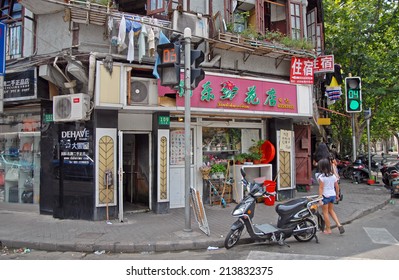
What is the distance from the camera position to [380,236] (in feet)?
21.5

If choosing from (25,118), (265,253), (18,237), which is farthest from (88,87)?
(265,253)

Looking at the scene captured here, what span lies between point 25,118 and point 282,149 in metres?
8.20

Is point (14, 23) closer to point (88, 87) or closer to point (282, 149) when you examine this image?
point (88, 87)

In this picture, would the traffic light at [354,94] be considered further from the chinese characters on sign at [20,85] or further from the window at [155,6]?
the chinese characters on sign at [20,85]

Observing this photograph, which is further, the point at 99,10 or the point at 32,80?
the point at 32,80

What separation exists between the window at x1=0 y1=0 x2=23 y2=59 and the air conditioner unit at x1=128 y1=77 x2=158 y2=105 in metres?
3.73

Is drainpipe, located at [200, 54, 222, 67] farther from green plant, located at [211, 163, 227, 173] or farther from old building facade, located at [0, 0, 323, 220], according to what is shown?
green plant, located at [211, 163, 227, 173]

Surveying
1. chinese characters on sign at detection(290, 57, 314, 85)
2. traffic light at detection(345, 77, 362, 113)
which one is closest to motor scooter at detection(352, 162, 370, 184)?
traffic light at detection(345, 77, 362, 113)

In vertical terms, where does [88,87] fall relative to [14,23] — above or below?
below

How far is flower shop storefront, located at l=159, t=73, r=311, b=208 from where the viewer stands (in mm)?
8812

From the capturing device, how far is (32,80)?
26.5 feet

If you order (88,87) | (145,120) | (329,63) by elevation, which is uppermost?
(329,63)

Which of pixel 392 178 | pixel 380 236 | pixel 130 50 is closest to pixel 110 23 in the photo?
pixel 130 50

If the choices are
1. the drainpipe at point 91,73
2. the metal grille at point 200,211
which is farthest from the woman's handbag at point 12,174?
the metal grille at point 200,211
